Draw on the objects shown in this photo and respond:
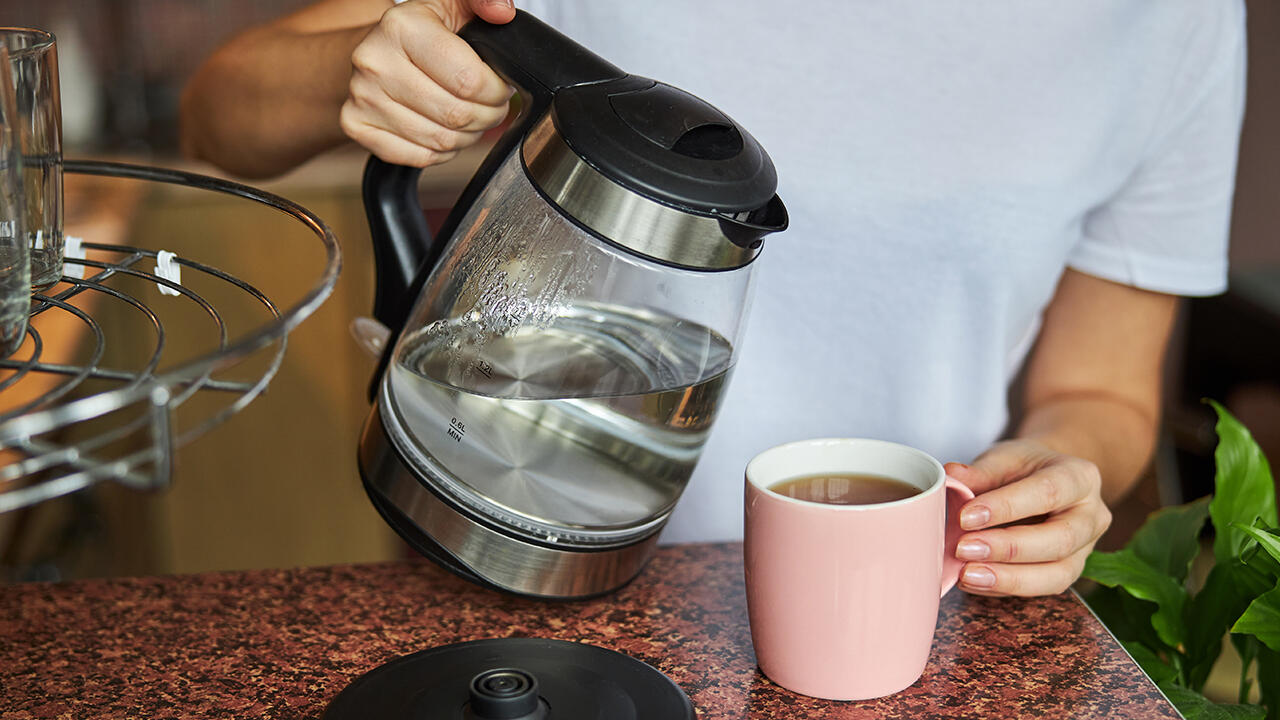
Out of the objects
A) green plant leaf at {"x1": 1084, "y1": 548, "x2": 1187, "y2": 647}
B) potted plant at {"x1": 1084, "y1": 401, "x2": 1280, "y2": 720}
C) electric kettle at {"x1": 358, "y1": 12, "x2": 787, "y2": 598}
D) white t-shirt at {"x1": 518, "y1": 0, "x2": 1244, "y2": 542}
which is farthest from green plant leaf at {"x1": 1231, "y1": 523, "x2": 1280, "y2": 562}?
white t-shirt at {"x1": 518, "y1": 0, "x2": 1244, "y2": 542}

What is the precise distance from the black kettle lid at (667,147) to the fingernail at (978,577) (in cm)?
26

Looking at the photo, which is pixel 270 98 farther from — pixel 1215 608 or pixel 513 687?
pixel 1215 608

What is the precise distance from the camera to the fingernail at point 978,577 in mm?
660

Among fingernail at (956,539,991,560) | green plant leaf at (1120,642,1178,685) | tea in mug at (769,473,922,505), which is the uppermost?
tea in mug at (769,473,922,505)

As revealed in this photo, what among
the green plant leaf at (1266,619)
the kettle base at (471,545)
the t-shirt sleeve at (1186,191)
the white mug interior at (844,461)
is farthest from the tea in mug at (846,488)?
the t-shirt sleeve at (1186,191)

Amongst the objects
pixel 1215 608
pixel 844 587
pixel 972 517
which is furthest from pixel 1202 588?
pixel 844 587

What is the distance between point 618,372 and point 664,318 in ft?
0.13

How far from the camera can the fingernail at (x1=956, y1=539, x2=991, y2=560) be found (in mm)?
654

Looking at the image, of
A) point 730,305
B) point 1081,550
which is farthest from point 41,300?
point 1081,550

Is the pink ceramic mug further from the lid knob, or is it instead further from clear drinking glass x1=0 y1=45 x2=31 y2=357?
clear drinking glass x1=0 y1=45 x2=31 y2=357

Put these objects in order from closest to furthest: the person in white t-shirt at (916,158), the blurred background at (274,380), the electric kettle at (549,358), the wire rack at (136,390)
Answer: the wire rack at (136,390), the electric kettle at (549,358), the person in white t-shirt at (916,158), the blurred background at (274,380)

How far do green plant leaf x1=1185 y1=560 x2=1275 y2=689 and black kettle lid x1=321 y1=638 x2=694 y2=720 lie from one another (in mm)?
401

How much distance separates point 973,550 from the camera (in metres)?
0.66

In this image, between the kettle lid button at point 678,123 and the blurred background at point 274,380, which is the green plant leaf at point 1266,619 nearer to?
the kettle lid button at point 678,123
